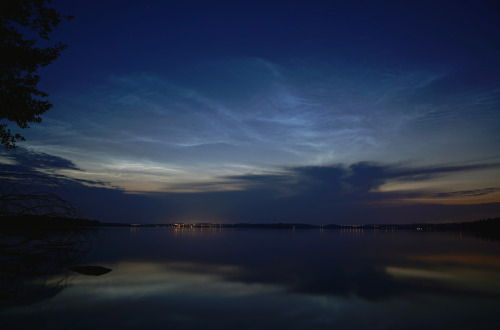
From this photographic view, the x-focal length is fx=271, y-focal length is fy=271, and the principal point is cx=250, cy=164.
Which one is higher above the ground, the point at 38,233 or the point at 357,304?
the point at 38,233

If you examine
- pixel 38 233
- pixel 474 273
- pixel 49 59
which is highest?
pixel 49 59

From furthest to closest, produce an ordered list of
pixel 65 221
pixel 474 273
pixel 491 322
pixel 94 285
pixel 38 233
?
pixel 474 273 → pixel 94 285 → pixel 491 322 → pixel 65 221 → pixel 38 233

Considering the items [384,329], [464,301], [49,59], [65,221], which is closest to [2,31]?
[49,59]

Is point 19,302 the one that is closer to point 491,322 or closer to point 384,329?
point 384,329

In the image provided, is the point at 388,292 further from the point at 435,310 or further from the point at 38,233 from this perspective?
the point at 38,233

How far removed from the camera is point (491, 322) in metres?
8.89

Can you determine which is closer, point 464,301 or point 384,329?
point 384,329

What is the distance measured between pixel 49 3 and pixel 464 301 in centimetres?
2178

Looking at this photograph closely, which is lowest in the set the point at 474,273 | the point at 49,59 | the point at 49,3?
the point at 474,273

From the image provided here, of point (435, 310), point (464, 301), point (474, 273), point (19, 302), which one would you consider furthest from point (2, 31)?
point (474, 273)

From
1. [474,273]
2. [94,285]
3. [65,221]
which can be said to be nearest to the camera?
[65,221]

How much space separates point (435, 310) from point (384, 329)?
351 centimetres

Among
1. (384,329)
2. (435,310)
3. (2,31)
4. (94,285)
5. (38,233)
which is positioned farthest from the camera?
(94,285)

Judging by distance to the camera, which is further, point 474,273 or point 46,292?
point 474,273
